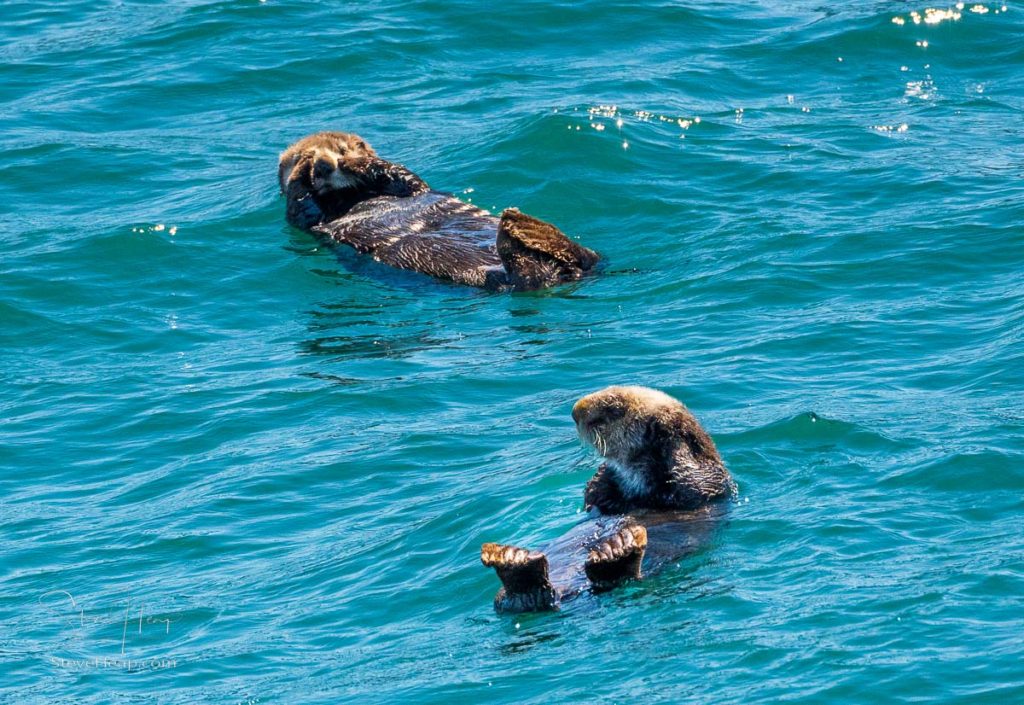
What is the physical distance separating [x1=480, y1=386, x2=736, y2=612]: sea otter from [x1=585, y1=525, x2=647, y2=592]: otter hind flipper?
26 centimetres

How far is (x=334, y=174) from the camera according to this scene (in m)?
11.7

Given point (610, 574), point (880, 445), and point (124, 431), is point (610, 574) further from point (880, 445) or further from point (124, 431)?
point (124, 431)

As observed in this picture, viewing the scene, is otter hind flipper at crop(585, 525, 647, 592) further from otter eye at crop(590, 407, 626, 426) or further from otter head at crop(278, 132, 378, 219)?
otter head at crop(278, 132, 378, 219)

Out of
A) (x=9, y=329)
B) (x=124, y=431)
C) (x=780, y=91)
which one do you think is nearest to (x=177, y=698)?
(x=124, y=431)

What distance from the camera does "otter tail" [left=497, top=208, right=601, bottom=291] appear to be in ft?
32.4

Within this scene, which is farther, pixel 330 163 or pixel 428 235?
pixel 330 163

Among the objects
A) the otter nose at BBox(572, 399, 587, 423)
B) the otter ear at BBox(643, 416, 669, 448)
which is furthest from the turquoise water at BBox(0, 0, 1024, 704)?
the otter nose at BBox(572, 399, 587, 423)

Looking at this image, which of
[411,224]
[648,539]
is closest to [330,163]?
[411,224]

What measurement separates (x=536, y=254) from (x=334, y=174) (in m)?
2.28

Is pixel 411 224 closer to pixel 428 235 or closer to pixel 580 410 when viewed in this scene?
pixel 428 235

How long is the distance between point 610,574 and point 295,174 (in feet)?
20.9

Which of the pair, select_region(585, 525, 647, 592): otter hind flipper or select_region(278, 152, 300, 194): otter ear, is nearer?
select_region(585, 525, 647, 592): otter hind flipper

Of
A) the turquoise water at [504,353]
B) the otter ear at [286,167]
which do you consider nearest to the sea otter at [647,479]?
the turquoise water at [504,353]

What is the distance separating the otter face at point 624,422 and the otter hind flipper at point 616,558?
2.91 ft
